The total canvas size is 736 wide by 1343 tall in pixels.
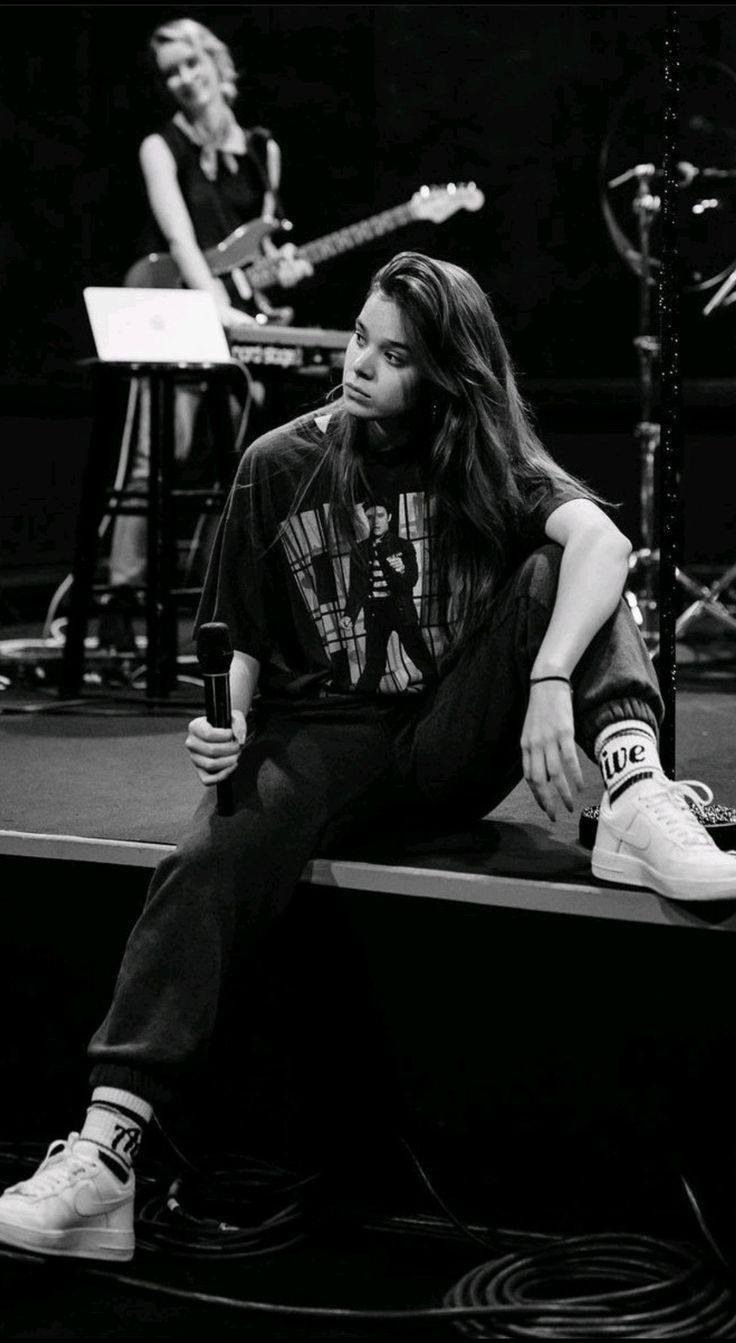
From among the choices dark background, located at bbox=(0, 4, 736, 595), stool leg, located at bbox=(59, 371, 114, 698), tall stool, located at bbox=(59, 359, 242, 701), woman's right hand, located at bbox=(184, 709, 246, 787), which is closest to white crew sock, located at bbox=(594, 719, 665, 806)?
woman's right hand, located at bbox=(184, 709, 246, 787)

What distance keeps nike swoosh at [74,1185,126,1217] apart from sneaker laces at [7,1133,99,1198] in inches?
0.7

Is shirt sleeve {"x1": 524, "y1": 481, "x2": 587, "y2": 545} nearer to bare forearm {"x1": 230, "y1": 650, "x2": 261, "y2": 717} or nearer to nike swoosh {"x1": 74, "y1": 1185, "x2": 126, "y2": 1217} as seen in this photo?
bare forearm {"x1": 230, "y1": 650, "x2": 261, "y2": 717}

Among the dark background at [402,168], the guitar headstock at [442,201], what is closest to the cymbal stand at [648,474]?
the guitar headstock at [442,201]

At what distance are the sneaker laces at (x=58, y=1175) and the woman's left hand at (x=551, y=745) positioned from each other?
624 mm

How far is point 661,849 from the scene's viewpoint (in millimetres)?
1653

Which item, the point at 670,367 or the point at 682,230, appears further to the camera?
the point at 682,230

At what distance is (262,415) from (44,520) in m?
1.81

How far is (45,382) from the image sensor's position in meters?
5.65

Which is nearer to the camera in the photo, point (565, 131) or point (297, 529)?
point (297, 529)

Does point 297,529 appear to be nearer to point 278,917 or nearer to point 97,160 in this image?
point 278,917

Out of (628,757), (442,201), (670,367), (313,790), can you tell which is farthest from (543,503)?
(442,201)

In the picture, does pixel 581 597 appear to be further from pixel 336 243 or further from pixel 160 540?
pixel 336 243

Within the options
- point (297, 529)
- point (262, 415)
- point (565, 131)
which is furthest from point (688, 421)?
point (297, 529)

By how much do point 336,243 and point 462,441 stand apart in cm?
303
